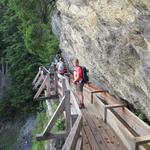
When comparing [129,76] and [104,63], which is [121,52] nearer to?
[129,76]

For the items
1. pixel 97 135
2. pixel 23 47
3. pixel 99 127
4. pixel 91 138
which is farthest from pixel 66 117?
pixel 23 47

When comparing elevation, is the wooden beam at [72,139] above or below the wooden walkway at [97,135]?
above

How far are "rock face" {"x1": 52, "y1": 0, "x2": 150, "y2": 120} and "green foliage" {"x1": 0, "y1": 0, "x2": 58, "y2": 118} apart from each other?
9942 mm

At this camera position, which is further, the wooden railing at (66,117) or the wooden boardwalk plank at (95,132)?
the wooden boardwalk plank at (95,132)

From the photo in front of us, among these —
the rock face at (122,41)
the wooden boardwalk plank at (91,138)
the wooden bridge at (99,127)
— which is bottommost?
the wooden boardwalk plank at (91,138)

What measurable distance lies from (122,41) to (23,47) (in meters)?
19.6

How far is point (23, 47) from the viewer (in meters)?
27.1

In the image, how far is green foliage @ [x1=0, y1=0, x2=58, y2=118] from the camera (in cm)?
2162

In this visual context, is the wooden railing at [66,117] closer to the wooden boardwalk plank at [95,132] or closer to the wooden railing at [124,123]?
the wooden boardwalk plank at [95,132]

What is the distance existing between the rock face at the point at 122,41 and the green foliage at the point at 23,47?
9.94 metres

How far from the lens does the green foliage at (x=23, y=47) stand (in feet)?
70.9

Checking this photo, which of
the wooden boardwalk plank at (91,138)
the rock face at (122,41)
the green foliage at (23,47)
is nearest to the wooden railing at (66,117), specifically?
the wooden boardwalk plank at (91,138)

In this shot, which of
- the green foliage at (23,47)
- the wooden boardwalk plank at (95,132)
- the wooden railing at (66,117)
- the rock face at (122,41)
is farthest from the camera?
the green foliage at (23,47)

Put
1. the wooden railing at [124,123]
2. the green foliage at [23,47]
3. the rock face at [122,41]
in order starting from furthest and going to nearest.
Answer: the green foliage at [23,47] < the rock face at [122,41] < the wooden railing at [124,123]
